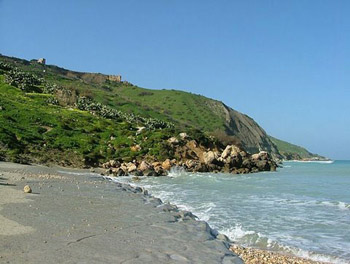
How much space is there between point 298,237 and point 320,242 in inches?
27.3

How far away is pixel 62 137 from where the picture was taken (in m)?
41.9

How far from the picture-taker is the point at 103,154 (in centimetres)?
4122

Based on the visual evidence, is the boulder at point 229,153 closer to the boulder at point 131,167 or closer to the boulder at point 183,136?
the boulder at point 183,136

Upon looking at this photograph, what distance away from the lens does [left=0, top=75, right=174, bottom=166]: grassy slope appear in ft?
117

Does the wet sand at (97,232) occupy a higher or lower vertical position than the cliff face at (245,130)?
lower

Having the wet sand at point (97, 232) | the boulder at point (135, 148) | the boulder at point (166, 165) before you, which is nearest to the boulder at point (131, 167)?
the boulder at point (166, 165)

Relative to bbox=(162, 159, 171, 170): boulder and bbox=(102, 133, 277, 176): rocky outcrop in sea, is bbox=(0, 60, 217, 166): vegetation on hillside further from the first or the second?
bbox=(162, 159, 171, 170): boulder

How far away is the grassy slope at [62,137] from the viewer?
35688 millimetres

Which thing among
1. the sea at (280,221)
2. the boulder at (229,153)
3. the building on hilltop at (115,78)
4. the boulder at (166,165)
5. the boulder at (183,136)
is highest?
the building on hilltop at (115,78)

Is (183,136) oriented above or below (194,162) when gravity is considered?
above

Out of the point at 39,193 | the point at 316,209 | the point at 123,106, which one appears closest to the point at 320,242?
the point at 316,209

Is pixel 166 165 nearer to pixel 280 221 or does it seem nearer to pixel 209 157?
pixel 209 157

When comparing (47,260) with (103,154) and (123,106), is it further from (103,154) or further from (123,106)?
(123,106)

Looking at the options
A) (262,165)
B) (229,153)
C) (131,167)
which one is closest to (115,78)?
(262,165)
